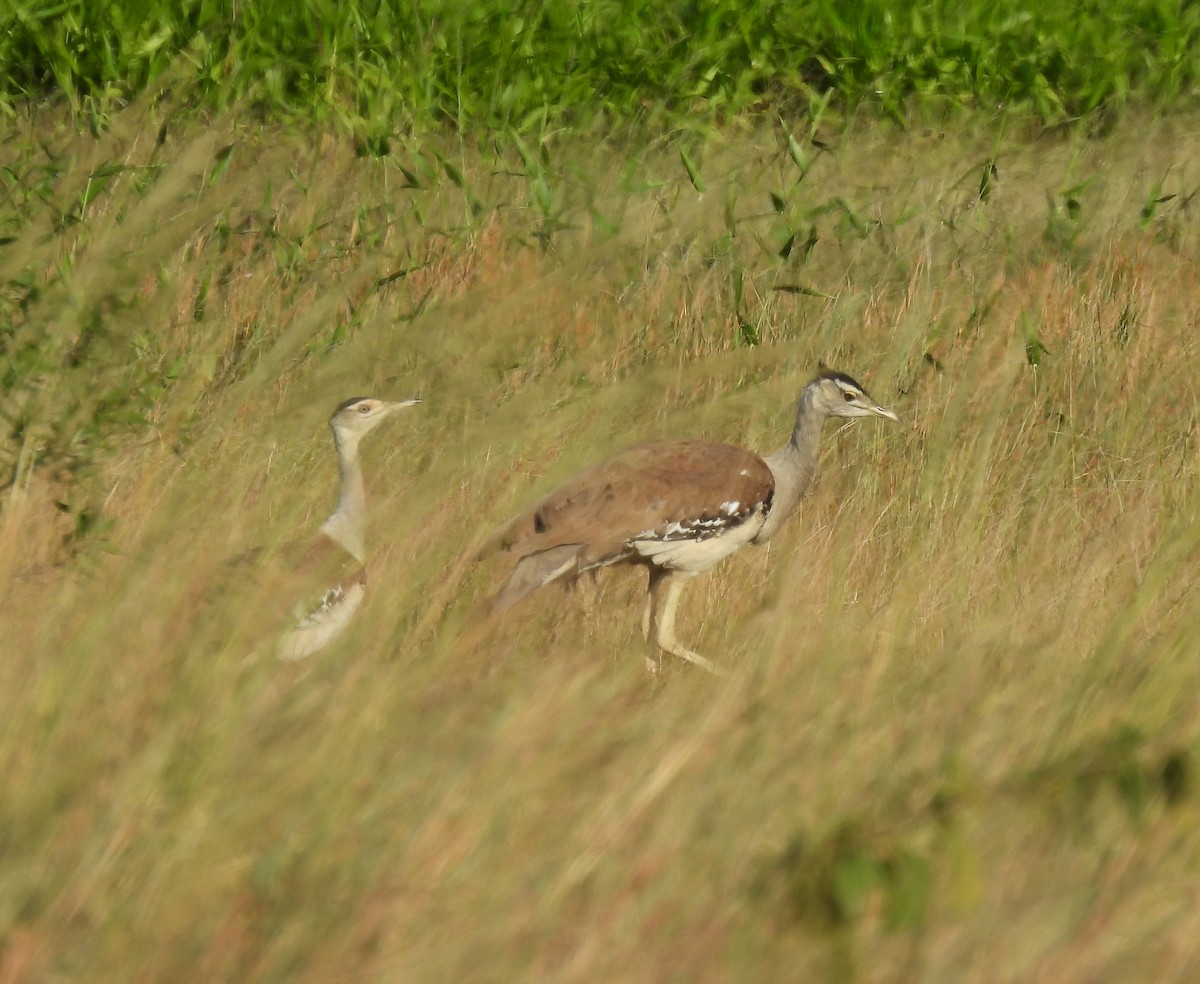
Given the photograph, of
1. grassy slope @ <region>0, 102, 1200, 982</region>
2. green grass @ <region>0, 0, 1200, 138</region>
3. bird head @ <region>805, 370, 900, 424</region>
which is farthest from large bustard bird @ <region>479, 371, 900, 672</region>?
green grass @ <region>0, 0, 1200, 138</region>

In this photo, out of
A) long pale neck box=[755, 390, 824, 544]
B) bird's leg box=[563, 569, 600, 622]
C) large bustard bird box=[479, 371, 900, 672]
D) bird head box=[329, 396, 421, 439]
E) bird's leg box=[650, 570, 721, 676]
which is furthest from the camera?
long pale neck box=[755, 390, 824, 544]

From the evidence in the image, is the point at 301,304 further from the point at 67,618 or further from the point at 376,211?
the point at 67,618

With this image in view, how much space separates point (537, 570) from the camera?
484 centimetres

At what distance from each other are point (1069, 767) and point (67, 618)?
59.1 inches

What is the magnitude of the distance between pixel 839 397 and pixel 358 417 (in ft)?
4.84

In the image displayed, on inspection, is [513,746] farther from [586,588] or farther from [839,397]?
[839,397]

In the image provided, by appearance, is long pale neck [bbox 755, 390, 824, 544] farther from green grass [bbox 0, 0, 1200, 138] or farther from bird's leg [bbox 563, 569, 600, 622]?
green grass [bbox 0, 0, 1200, 138]

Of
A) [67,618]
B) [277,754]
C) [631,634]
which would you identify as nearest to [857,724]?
[277,754]

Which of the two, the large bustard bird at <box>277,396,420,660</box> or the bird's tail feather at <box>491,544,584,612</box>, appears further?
the bird's tail feather at <box>491,544,584,612</box>

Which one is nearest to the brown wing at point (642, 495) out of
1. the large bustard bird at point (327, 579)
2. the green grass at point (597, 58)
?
the large bustard bird at point (327, 579)

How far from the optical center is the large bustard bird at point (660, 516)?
5.05 meters

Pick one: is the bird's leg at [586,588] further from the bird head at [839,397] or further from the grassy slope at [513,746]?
the bird head at [839,397]

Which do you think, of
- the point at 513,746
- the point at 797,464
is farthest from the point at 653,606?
the point at 513,746

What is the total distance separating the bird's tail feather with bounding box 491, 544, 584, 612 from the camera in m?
4.59
